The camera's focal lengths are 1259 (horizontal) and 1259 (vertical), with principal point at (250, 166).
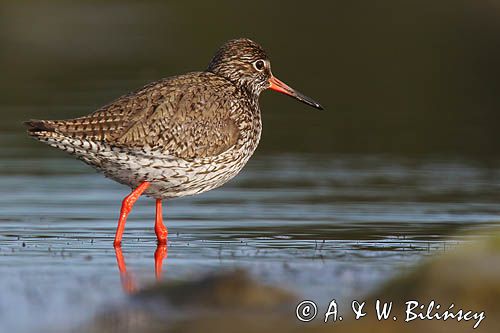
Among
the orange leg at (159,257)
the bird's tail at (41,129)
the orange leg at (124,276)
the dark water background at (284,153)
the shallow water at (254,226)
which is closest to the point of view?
the orange leg at (124,276)

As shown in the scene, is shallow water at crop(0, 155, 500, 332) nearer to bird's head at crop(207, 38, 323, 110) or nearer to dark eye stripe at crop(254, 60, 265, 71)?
bird's head at crop(207, 38, 323, 110)

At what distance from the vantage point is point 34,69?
82.2 feet

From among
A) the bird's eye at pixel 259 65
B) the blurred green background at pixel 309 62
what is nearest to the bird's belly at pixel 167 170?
the bird's eye at pixel 259 65

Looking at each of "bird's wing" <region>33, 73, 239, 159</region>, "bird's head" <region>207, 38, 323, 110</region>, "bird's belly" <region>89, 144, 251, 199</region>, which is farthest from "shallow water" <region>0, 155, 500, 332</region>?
"bird's head" <region>207, 38, 323, 110</region>

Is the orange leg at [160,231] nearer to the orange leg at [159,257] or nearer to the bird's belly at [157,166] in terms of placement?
the orange leg at [159,257]

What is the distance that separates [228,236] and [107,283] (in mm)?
2481

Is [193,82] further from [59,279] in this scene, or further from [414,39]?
[414,39]

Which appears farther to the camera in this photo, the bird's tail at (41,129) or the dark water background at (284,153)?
the bird's tail at (41,129)

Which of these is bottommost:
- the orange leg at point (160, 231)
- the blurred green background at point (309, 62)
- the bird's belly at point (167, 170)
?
the orange leg at point (160, 231)

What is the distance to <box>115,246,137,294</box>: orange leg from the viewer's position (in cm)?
880

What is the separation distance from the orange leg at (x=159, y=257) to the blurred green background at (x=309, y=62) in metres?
6.22

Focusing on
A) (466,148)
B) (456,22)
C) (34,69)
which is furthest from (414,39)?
(466,148)

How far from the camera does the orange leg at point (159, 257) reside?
9.64 metres

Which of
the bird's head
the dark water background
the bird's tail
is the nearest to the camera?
the dark water background
